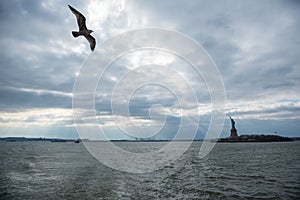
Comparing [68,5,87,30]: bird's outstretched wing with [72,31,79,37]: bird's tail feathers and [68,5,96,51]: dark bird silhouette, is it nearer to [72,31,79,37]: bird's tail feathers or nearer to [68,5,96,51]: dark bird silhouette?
[68,5,96,51]: dark bird silhouette

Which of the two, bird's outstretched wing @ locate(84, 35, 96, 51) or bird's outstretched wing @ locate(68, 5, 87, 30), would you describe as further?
bird's outstretched wing @ locate(84, 35, 96, 51)

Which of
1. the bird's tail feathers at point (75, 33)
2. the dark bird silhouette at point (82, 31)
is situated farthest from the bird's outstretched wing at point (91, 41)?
the bird's tail feathers at point (75, 33)

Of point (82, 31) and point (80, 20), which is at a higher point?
point (80, 20)

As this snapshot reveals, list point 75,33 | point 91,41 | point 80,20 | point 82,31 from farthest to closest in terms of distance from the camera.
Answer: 1. point 91,41
2. point 82,31
3. point 80,20
4. point 75,33

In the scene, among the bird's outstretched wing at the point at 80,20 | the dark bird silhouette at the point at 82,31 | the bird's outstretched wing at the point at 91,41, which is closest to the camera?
the bird's outstretched wing at the point at 80,20

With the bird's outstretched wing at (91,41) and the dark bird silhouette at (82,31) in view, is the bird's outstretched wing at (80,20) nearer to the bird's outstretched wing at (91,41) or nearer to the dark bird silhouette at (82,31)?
the dark bird silhouette at (82,31)

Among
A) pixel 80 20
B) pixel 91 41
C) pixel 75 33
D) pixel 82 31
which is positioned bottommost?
pixel 91 41

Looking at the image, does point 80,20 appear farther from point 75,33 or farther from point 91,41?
point 91,41

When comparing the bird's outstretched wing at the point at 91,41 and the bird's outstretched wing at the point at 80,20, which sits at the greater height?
the bird's outstretched wing at the point at 80,20

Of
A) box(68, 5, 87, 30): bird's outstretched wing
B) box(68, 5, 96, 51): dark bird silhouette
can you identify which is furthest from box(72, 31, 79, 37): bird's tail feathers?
box(68, 5, 87, 30): bird's outstretched wing

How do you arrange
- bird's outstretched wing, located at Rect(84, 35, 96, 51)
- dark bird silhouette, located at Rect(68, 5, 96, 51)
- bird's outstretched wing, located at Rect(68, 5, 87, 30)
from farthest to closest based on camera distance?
bird's outstretched wing, located at Rect(84, 35, 96, 51), dark bird silhouette, located at Rect(68, 5, 96, 51), bird's outstretched wing, located at Rect(68, 5, 87, 30)

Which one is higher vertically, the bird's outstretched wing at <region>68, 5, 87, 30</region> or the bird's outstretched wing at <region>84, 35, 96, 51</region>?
the bird's outstretched wing at <region>68, 5, 87, 30</region>

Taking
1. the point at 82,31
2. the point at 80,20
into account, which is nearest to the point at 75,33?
the point at 82,31

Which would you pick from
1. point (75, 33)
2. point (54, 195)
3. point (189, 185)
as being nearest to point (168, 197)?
point (189, 185)
